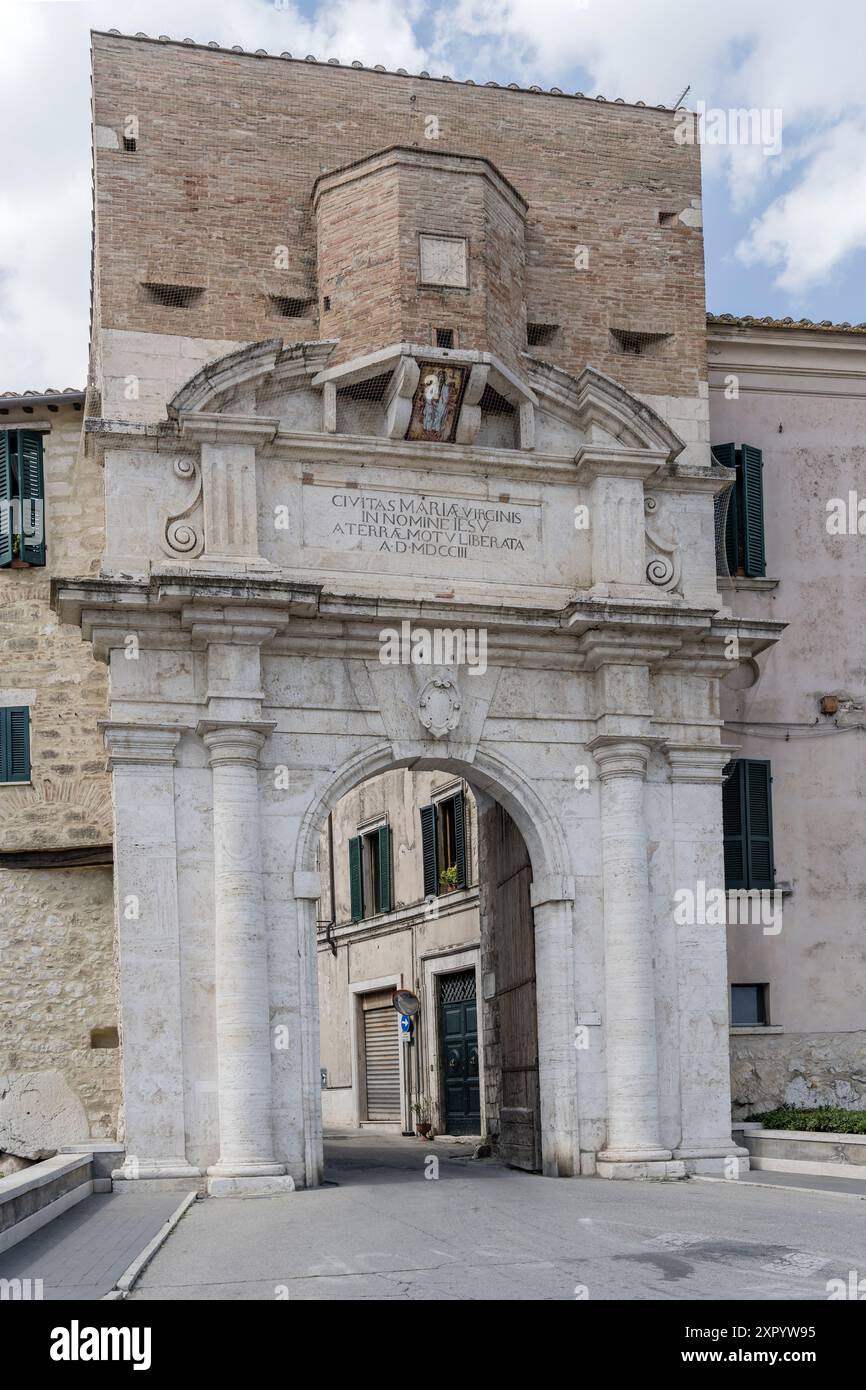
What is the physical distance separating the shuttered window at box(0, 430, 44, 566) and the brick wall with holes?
87.9 inches

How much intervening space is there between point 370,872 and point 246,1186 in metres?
14.6

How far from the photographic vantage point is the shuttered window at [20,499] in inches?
757

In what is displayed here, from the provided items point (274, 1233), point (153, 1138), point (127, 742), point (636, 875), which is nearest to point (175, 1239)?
point (274, 1233)

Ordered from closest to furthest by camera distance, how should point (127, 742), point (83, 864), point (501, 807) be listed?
point (127, 742) < point (83, 864) < point (501, 807)

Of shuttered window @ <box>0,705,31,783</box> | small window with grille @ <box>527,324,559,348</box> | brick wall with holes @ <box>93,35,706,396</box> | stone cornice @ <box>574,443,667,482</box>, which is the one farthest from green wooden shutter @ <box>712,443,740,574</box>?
shuttered window @ <box>0,705,31,783</box>

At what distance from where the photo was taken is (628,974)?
56.2 ft

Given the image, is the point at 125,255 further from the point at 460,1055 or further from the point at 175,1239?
the point at 460,1055

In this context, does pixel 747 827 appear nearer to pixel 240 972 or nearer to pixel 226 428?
pixel 240 972

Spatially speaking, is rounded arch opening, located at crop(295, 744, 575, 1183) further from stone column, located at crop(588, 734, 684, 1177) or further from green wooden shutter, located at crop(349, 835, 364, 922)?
stone column, located at crop(588, 734, 684, 1177)

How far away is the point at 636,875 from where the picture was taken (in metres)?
17.3

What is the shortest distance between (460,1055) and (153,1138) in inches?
398

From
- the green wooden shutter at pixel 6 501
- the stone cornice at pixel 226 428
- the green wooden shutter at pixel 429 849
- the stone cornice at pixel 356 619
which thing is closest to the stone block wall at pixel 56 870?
the green wooden shutter at pixel 6 501

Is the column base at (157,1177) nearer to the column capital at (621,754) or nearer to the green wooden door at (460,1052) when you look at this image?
the column capital at (621,754)

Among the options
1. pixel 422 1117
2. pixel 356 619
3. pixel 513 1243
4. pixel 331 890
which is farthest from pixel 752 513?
pixel 331 890
